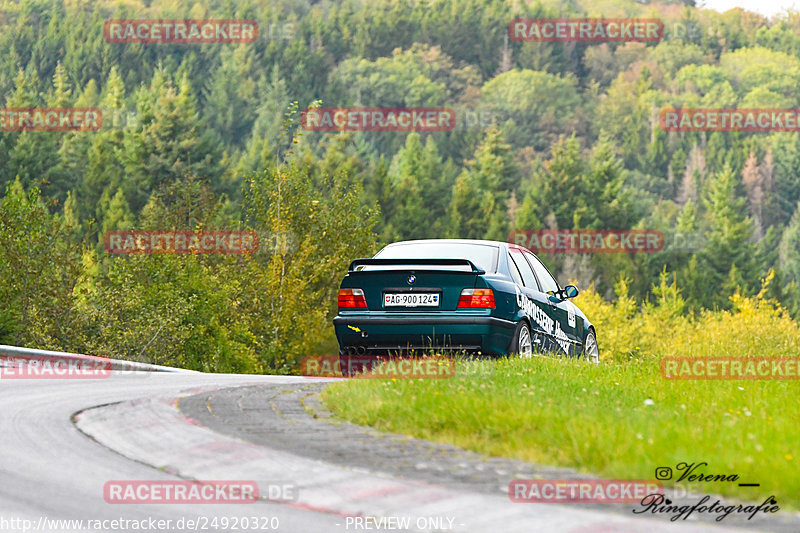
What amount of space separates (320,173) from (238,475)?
95.8m

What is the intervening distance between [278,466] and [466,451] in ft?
4.18

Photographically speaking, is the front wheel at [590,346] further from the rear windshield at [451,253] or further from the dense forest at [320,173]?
the dense forest at [320,173]

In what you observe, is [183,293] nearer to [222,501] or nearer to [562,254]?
[222,501]

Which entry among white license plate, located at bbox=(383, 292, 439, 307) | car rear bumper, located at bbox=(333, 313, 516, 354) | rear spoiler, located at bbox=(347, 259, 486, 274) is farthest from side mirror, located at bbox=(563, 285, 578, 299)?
white license plate, located at bbox=(383, 292, 439, 307)

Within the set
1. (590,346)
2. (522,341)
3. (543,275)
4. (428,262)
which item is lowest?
(590,346)

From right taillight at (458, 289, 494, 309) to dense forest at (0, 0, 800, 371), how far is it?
16.5 m

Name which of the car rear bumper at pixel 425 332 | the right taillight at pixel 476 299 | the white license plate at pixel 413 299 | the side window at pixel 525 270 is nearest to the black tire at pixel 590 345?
the side window at pixel 525 270

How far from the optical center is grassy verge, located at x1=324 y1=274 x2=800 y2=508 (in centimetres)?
634

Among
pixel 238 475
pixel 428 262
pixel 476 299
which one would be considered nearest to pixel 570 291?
pixel 476 299

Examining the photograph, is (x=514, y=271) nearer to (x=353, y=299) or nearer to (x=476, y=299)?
(x=476, y=299)

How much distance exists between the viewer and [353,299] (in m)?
12.8

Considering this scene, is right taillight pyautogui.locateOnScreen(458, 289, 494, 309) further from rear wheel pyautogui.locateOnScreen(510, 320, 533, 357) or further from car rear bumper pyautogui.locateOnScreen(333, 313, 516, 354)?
rear wheel pyautogui.locateOnScreen(510, 320, 533, 357)

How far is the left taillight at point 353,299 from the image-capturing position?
12766mm

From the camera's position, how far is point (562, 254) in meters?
101
